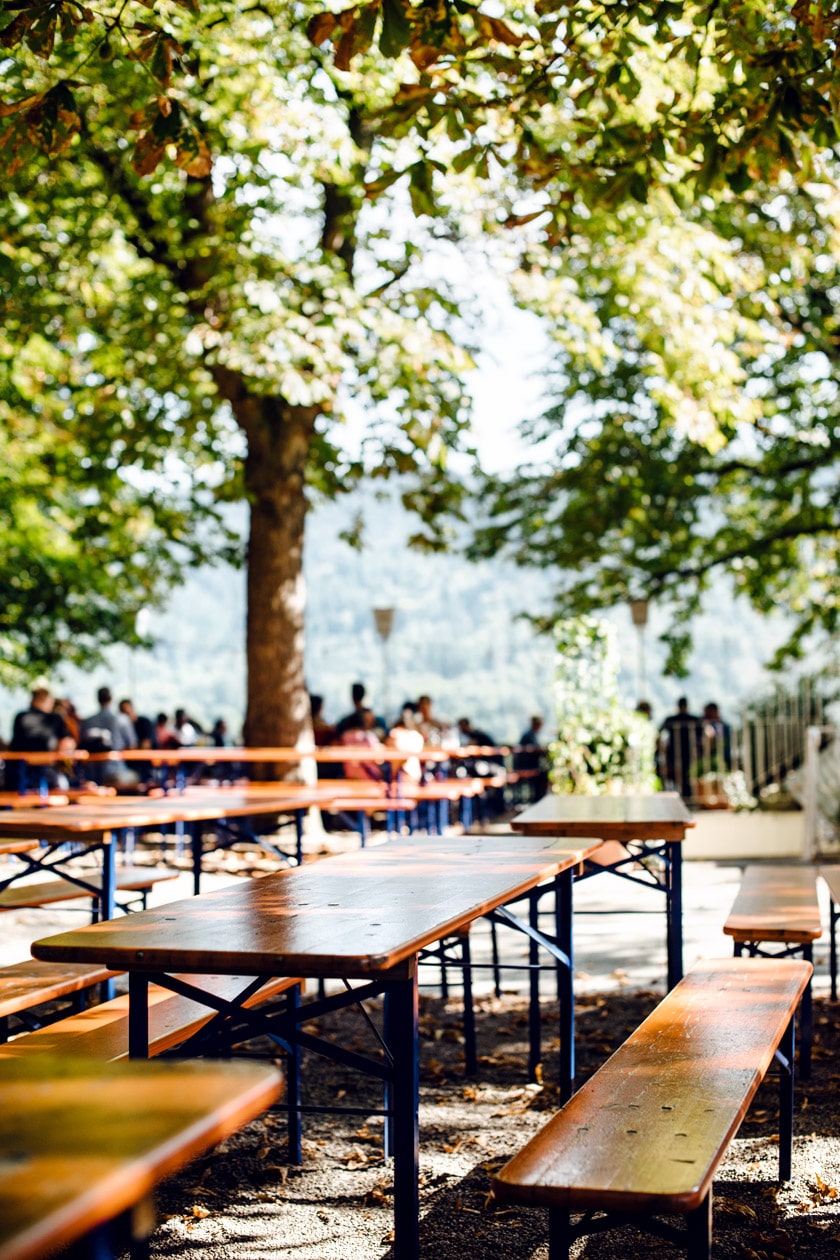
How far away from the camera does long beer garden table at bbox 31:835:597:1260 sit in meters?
2.64

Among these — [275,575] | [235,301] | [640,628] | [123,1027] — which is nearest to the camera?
[123,1027]

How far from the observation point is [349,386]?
40.7ft

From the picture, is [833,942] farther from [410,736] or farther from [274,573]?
[274,573]

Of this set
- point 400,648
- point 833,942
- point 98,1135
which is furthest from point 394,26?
point 400,648

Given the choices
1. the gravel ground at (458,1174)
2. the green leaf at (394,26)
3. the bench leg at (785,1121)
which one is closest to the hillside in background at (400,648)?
the gravel ground at (458,1174)

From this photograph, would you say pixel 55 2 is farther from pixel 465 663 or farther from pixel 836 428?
pixel 465 663

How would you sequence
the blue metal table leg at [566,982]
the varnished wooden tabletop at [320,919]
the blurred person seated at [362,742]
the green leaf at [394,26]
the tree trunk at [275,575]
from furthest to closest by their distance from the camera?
1. the blurred person seated at [362,742]
2. the tree trunk at [275,575]
3. the blue metal table leg at [566,982]
4. the green leaf at [394,26]
5. the varnished wooden tabletop at [320,919]

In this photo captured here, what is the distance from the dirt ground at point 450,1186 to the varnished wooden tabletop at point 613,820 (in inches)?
40.3

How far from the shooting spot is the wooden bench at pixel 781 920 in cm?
498

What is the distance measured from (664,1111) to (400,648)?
48.0 meters

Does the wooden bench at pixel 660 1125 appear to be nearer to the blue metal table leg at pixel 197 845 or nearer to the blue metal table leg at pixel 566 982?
the blue metal table leg at pixel 566 982

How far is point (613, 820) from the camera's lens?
520 cm

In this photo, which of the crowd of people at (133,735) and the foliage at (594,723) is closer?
the foliage at (594,723)

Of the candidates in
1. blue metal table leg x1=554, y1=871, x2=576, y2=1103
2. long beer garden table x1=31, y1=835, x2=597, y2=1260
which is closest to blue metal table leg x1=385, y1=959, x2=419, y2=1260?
long beer garden table x1=31, y1=835, x2=597, y2=1260
